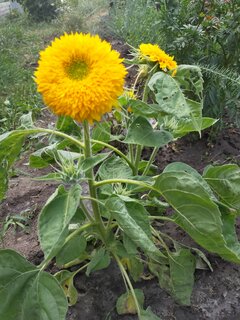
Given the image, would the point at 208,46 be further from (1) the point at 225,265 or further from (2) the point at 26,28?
(2) the point at 26,28

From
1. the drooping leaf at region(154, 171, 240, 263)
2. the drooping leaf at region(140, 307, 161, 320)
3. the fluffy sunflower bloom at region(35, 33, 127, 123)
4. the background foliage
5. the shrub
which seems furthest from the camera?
the shrub

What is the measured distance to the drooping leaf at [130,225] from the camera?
3.66 feet

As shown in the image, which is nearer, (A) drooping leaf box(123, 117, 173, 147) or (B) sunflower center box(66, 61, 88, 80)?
(B) sunflower center box(66, 61, 88, 80)

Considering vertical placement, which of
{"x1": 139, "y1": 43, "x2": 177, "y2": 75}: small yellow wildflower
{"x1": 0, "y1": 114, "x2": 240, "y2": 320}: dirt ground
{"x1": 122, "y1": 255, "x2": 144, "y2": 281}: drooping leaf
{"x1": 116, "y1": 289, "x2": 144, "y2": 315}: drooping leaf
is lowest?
{"x1": 0, "y1": 114, "x2": 240, "y2": 320}: dirt ground

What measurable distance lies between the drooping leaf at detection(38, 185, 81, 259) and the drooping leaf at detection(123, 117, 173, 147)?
0.81ft

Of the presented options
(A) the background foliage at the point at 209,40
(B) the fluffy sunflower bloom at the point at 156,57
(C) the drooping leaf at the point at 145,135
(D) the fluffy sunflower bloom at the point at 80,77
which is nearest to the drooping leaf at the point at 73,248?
(C) the drooping leaf at the point at 145,135

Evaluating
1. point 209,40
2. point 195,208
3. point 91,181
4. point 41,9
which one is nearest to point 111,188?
point 91,181

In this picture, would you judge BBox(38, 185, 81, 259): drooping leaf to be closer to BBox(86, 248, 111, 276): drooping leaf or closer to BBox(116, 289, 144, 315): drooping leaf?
BBox(86, 248, 111, 276): drooping leaf

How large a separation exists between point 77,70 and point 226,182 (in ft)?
2.08

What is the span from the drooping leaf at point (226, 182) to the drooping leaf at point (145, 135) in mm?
222

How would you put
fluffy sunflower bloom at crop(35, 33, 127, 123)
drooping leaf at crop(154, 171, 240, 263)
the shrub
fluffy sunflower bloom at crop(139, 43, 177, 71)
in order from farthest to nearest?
the shrub < fluffy sunflower bloom at crop(139, 43, 177, 71) < drooping leaf at crop(154, 171, 240, 263) < fluffy sunflower bloom at crop(35, 33, 127, 123)

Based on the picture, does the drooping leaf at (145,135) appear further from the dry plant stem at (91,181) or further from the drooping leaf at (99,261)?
the drooping leaf at (99,261)

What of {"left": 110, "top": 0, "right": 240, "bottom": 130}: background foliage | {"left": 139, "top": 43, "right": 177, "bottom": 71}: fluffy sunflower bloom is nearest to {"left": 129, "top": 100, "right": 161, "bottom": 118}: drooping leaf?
{"left": 139, "top": 43, "right": 177, "bottom": 71}: fluffy sunflower bloom

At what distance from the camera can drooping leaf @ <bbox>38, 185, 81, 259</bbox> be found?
3.47ft
